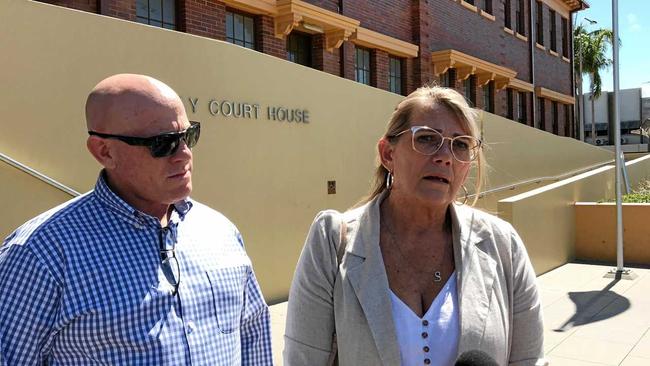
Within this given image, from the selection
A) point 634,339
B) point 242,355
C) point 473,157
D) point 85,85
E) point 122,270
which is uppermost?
point 85,85

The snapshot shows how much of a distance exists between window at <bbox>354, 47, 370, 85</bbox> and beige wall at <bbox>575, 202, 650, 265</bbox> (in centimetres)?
537

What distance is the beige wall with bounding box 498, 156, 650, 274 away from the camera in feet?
28.9

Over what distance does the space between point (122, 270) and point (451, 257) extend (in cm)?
119

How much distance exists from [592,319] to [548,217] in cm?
316

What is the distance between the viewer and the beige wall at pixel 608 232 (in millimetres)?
10219

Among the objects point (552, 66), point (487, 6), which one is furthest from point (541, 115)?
point (487, 6)

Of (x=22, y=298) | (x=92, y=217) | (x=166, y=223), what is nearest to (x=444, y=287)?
(x=166, y=223)

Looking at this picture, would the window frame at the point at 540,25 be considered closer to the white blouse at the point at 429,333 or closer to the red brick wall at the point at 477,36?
the red brick wall at the point at 477,36

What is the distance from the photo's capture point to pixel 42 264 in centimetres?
165

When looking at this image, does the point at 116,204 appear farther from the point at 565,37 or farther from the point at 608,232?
the point at 565,37

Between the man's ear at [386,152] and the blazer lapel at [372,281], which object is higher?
the man's ear at [386,152]

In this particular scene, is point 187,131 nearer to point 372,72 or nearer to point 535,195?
point 535,195

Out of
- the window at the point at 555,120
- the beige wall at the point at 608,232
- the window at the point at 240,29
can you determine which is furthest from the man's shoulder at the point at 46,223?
the window at the point at 555,120

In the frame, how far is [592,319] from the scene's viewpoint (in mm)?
6836
